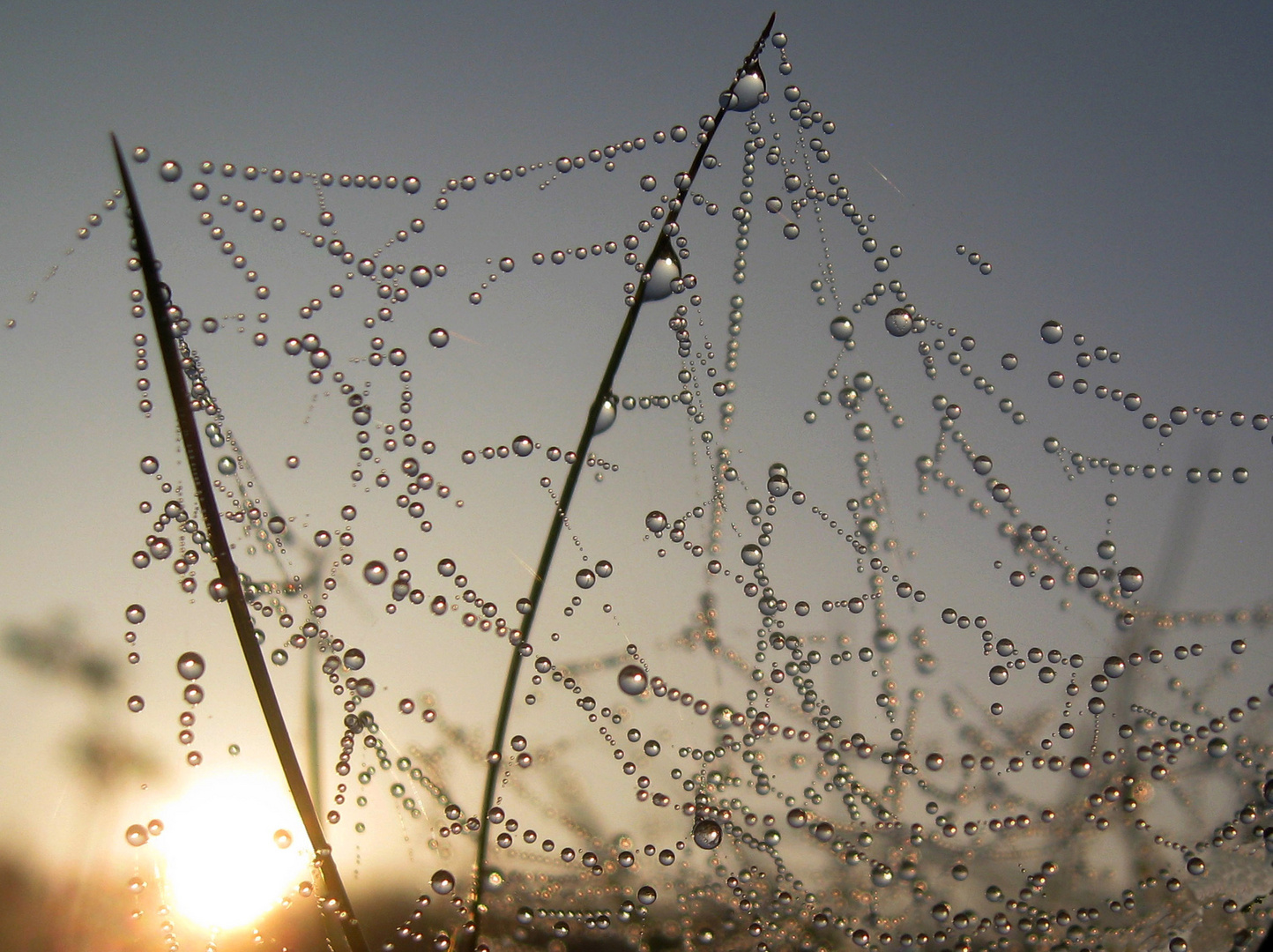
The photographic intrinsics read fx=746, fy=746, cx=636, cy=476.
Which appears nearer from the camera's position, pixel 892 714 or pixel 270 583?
pixel 270 583

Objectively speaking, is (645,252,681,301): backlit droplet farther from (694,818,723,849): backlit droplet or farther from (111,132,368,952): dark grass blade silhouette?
(694,818,723,849): backlit droplet

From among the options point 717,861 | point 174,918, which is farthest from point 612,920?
point 174,918

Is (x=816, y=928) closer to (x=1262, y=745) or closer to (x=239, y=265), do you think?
(x=1262, y=745)

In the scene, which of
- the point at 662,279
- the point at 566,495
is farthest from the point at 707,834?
the point at 662,279

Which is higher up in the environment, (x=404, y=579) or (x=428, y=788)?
(x=404, y=579)

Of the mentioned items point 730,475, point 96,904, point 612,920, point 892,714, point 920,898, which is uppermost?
point 730,475

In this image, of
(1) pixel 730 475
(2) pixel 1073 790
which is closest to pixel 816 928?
(2) pixel 1073 790
